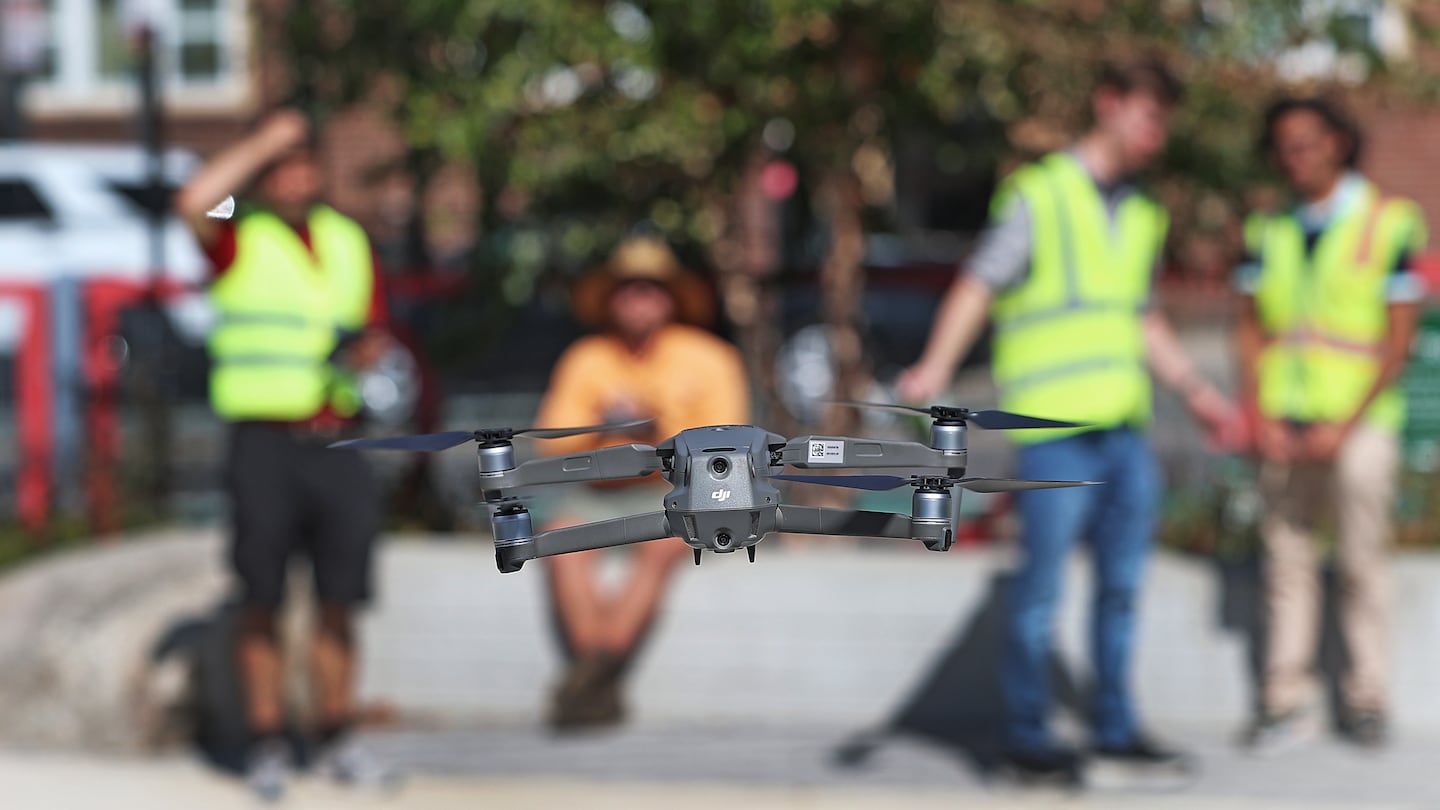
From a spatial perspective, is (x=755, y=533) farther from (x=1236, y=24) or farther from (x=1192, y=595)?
(x=1236, y=24)

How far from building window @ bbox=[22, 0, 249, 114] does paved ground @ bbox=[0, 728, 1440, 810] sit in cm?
1374

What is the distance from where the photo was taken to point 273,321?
4.77 m

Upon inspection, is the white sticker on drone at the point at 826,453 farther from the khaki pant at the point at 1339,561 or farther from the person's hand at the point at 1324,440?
the khaki pant at the point at 1339,561

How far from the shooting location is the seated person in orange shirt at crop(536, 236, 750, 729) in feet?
14.4

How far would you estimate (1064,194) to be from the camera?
15.3 feet

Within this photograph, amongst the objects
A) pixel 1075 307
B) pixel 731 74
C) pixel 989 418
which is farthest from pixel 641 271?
pixel 989 418

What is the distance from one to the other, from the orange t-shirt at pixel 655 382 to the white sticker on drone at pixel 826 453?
2961 millimetres

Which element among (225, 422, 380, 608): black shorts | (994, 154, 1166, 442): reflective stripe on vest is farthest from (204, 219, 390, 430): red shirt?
(994, 154, 1166, 442): reflective stripe on vest

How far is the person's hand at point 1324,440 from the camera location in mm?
5141

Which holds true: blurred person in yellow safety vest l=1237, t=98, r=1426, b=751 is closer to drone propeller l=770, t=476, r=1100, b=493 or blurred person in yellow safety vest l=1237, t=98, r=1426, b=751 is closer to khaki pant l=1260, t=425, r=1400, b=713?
khaki pant l=1260, t=425, r=1400, b=713

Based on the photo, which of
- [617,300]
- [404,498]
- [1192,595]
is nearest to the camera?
[617,300]

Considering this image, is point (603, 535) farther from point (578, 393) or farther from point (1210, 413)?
point (1210, 413)

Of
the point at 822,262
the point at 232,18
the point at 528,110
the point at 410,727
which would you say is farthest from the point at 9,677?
the point at 232,18

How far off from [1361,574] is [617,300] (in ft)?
7.74
